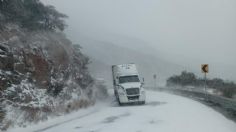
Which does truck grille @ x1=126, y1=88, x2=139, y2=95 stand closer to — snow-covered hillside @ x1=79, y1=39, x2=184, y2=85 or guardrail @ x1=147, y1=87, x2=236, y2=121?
guardrail @ x1=147, y1=87, x2=236, y2=121

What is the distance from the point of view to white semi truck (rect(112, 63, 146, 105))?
2567 cm

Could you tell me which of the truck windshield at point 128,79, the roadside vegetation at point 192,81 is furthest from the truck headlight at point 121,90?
the roadside vegetation at point 192,81

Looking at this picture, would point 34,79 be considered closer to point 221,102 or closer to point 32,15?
point 32,15

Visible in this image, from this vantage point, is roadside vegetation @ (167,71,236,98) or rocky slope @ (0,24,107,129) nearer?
rocky slope @ (0,24,107,129)

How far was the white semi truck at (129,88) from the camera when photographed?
2567 centimetres

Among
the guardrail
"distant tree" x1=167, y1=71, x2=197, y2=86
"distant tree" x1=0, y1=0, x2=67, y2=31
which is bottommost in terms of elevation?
the guardrail

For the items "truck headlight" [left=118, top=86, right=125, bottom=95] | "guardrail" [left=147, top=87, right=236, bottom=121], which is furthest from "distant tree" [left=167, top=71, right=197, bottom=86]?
"truck headlight" [left=118, top=86, right=125, bottom=95]

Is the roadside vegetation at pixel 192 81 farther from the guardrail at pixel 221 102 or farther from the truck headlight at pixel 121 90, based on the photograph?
the truck headlight at pixel 121 90

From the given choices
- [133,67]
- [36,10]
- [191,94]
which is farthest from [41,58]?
[191,94]

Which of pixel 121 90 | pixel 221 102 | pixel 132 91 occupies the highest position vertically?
pixel 121 90

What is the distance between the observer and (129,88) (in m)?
25.8

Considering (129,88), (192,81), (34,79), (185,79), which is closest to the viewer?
(34,79)

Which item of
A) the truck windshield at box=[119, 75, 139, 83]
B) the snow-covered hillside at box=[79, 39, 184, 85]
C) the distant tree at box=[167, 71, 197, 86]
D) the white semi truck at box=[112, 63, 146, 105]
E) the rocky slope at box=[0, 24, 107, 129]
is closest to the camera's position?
the rocky slope at box=[0, 24, 107, 129]

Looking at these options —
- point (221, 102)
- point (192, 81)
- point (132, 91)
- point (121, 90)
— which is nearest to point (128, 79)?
point (121, 90)
